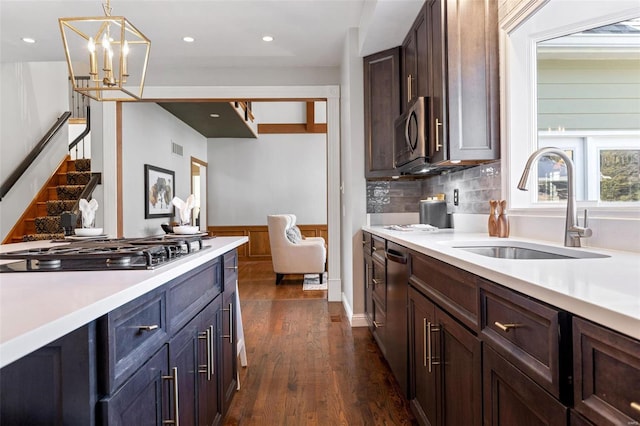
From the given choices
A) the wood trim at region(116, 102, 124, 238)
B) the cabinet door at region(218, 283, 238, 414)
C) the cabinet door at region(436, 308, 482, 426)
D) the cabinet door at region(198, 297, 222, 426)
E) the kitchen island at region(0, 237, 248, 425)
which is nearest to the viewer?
the kitchen island at region(0, 237, 248, 425)

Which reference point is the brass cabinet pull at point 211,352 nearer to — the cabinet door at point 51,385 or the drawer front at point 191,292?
the drawer front at point 191,292

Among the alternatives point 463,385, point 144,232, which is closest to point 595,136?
point 463,385

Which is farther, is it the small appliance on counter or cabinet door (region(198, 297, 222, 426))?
the small appliance on counter

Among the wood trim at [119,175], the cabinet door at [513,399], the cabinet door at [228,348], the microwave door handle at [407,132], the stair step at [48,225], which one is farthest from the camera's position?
the stair step at [48,225]

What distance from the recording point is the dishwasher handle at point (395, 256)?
2039mm

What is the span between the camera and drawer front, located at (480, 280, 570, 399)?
0.74 meters

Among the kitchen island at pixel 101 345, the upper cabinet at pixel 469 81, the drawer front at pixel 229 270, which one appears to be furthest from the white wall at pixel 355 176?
the kitchen island at pixel 101 345

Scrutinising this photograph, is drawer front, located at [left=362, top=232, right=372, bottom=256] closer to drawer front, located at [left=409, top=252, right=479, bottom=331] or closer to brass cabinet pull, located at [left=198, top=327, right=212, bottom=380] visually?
drawer front, located at [left=409, top=252, right=479, bottom=331]

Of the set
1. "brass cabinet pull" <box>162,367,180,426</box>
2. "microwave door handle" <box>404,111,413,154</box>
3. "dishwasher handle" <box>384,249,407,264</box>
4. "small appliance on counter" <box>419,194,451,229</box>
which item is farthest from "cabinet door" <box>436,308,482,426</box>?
"small appliance on counter" <box>419,194,451,229</box>

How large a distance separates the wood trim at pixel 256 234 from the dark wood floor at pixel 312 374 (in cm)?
414

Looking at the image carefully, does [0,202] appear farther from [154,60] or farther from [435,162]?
[435,162]

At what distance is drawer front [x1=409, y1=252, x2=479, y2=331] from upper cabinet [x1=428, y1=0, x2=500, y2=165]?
0.89 m

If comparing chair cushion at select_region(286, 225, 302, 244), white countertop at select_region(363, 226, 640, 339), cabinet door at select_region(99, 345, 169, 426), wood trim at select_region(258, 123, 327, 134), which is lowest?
cabinet door at select_region(99, 345, 169, 426)

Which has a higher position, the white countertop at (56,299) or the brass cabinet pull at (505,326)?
the white countertop at (56,299)
